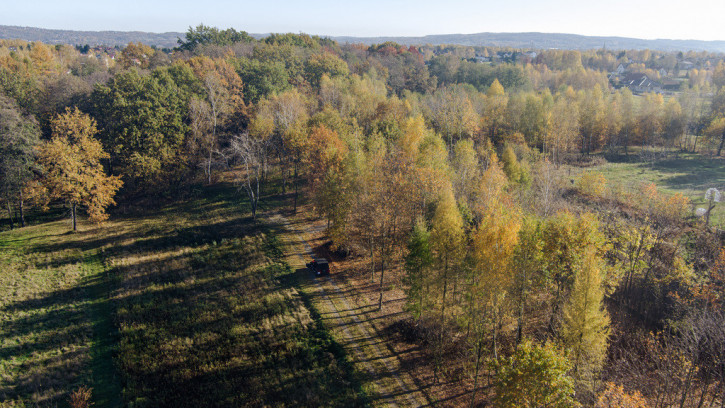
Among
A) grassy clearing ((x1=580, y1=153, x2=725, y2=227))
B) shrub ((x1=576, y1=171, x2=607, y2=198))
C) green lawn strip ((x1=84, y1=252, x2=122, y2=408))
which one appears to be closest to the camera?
green lawn strip ((x1=84, y1=252, x2=122, y2=408))

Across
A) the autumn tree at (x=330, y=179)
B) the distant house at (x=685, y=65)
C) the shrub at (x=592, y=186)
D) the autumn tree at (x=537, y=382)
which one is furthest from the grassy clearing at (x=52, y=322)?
the distant house at (x=685, y=65)

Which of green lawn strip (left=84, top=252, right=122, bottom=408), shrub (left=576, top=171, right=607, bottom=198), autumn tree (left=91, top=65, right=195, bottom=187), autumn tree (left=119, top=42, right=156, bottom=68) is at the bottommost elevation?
green lawn strip (left=84, top=252, right=122, bottom=408)

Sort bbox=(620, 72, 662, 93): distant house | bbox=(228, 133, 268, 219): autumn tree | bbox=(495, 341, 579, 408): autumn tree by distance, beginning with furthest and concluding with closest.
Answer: bbox=(620, 72, 662, 93): distant house → bbox=(228, 133, 268, 219): autumn tree → bbox=(495, 341, 579, 408): autumn tree

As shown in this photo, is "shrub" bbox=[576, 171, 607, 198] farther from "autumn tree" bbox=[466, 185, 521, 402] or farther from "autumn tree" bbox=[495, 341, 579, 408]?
"autumn tree" bbox=[495, 341, 579, 408]

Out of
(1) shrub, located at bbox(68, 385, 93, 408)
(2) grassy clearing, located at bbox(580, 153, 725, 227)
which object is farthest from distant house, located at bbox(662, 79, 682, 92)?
(1) shrub, located at bbox(68, 385, 93, 408)

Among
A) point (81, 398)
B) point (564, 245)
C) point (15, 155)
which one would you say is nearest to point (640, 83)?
point (564, 245)

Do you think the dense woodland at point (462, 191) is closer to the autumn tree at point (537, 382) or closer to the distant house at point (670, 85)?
the autumn tree at point (537, 382)

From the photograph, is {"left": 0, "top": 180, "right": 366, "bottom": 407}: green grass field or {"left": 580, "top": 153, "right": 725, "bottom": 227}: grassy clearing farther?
{"left": 580, "top": 153, "right": 725, "bottom": 227}: grassy clearing
